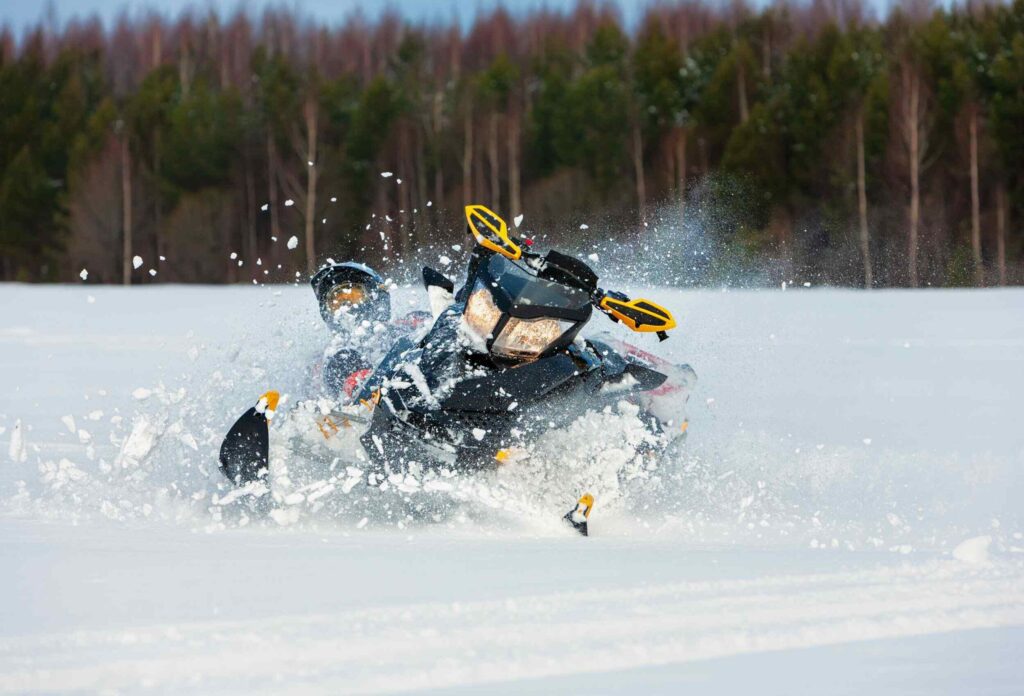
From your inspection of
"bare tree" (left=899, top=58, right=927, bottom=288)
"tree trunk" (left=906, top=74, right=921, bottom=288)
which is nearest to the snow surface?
"tree trunk" (left=906, top=74, right=921, bottom=288)

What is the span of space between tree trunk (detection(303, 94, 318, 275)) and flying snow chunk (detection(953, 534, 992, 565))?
1196 inches

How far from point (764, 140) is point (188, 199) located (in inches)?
720

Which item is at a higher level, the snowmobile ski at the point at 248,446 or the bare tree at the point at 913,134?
the bare tree at the point at 913,134

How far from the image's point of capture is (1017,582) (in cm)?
370

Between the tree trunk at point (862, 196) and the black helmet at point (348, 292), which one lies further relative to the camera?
the tree trunk at point (862, 196)

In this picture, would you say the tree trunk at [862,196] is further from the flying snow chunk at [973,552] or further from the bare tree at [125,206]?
the flying snow chunk at [973,552]

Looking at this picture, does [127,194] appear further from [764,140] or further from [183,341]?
[183,341]

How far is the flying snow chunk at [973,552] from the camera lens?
13.0ft

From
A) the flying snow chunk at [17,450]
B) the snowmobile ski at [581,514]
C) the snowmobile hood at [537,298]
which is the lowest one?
the snowmobile ski at [581,514]

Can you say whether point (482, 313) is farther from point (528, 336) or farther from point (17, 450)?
point (17, 450)

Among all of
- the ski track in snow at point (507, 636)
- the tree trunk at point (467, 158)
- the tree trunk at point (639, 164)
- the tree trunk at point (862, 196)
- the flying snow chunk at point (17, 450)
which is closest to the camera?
the ski track in snow at point (507, 636)

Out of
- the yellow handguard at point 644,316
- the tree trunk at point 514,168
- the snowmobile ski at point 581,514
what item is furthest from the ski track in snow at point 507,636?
the tree trunk at point 514,168

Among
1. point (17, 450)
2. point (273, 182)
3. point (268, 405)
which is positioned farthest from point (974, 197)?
point (268, 405)

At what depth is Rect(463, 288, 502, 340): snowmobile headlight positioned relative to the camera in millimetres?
4562
